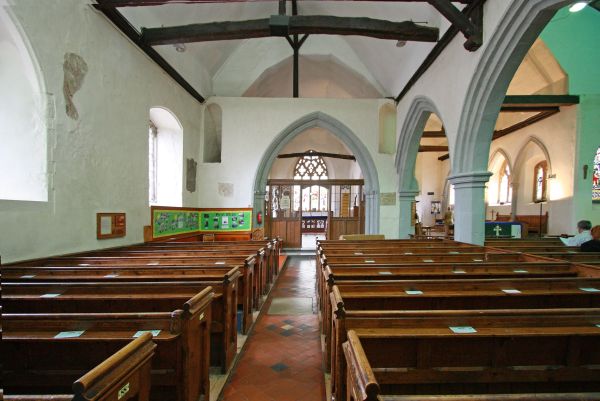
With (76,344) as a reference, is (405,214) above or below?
above

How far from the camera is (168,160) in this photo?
676 cm

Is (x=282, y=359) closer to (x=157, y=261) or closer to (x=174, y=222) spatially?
(x=157, y=261)

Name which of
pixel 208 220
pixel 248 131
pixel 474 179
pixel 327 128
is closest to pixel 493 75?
pixel 474 179

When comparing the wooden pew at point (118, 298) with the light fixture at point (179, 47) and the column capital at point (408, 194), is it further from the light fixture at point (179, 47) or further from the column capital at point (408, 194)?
the column capital at point (408, 194)

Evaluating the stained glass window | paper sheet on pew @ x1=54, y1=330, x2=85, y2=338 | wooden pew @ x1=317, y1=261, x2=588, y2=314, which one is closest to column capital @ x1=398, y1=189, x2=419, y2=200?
the stained glass window

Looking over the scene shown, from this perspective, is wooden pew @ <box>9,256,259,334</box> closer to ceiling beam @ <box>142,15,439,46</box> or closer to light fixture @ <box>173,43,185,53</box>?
ceiling beam @ <box>142,15,439,46</box>

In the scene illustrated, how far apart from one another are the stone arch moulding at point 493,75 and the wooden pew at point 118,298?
13.9ft

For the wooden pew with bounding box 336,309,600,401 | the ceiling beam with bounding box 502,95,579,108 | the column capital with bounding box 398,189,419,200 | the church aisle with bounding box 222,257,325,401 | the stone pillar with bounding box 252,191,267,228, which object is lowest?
the church aisle with bounding box 222,257,325,401

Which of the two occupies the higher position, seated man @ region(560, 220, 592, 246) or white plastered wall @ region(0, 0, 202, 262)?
white plastered wall @ region(0, 0, 202, 262)

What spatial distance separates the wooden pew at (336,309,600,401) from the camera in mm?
1572

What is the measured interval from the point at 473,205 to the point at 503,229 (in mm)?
3514

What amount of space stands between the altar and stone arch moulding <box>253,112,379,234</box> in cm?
264

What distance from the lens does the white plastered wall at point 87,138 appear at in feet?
10.4

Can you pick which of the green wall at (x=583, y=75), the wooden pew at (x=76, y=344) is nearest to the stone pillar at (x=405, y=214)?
the green wall at (x=583, y=75)
